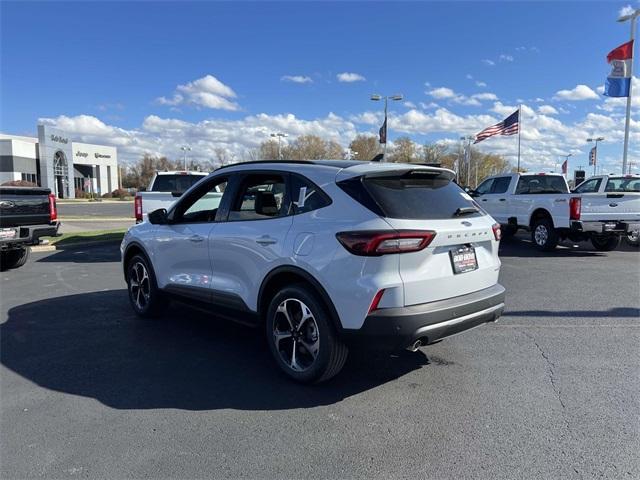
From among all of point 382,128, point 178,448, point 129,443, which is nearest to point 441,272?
point 178,448

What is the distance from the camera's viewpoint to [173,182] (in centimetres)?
1125

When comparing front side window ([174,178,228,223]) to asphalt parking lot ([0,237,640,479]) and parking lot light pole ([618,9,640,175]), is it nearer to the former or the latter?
asphalt parking lot ([0,237,640,479])

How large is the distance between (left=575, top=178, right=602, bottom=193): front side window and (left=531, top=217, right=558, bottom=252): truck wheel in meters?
1.53

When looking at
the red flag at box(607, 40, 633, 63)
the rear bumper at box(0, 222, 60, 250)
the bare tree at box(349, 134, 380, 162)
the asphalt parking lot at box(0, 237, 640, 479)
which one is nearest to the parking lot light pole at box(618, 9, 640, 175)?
the red flag at box(607, 40, 633, 63)

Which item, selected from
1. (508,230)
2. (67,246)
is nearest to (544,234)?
(508,230)

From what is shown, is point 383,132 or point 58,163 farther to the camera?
point 58,163

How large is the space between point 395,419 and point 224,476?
1.24m

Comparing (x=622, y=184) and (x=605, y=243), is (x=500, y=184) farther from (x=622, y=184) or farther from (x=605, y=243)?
(x=605, y=243)

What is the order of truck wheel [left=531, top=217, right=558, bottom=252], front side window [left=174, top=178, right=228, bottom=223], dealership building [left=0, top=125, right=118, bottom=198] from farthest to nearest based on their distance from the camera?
dealership building [left=0, top=125, right=118, bottom=198] < truck wheel [left=531, top=217, right=558, bottom=252] < front side window [left=174, top=178, right=228, bottom=223]

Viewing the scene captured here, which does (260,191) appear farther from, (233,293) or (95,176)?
(95,176)

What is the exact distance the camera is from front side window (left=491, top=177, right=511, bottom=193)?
43.5ft

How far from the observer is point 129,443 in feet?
9.86

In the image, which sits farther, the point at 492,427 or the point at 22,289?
the point at 22,289

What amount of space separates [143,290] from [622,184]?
11.7 meters
